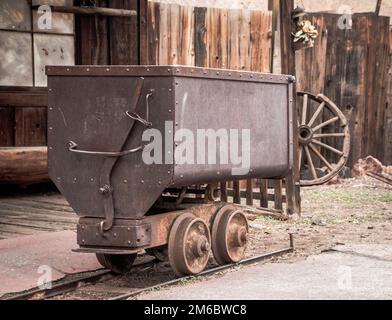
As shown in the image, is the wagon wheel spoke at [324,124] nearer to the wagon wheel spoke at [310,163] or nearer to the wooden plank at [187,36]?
the wagon wheel spoke at [310,163]

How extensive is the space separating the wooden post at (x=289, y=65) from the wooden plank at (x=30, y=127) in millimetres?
3164

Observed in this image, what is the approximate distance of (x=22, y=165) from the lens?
36.2 feet

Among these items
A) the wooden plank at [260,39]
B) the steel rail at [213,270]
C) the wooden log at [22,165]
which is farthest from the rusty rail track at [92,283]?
the wooden plank at [260,39]

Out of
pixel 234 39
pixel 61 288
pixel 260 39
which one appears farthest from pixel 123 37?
pixel 61 288

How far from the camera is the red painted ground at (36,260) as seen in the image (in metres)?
7.07

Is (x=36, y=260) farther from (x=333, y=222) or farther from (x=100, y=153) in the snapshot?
(x=333, y=222)

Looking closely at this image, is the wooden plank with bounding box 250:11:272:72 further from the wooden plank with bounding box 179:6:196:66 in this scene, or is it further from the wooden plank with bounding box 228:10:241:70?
the wooden plank with bounding box 179:6:196:66

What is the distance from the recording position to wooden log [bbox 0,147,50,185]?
426 inches

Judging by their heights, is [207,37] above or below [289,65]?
above

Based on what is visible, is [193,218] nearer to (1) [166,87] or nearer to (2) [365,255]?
(1) [166,87]

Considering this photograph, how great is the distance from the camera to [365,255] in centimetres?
→ 830

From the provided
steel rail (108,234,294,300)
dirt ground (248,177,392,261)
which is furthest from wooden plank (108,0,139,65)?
steel rail (108,234,294,300)

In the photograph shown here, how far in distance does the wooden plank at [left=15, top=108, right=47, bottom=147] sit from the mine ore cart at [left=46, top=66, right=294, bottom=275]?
413cm

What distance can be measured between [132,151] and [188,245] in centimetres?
98
